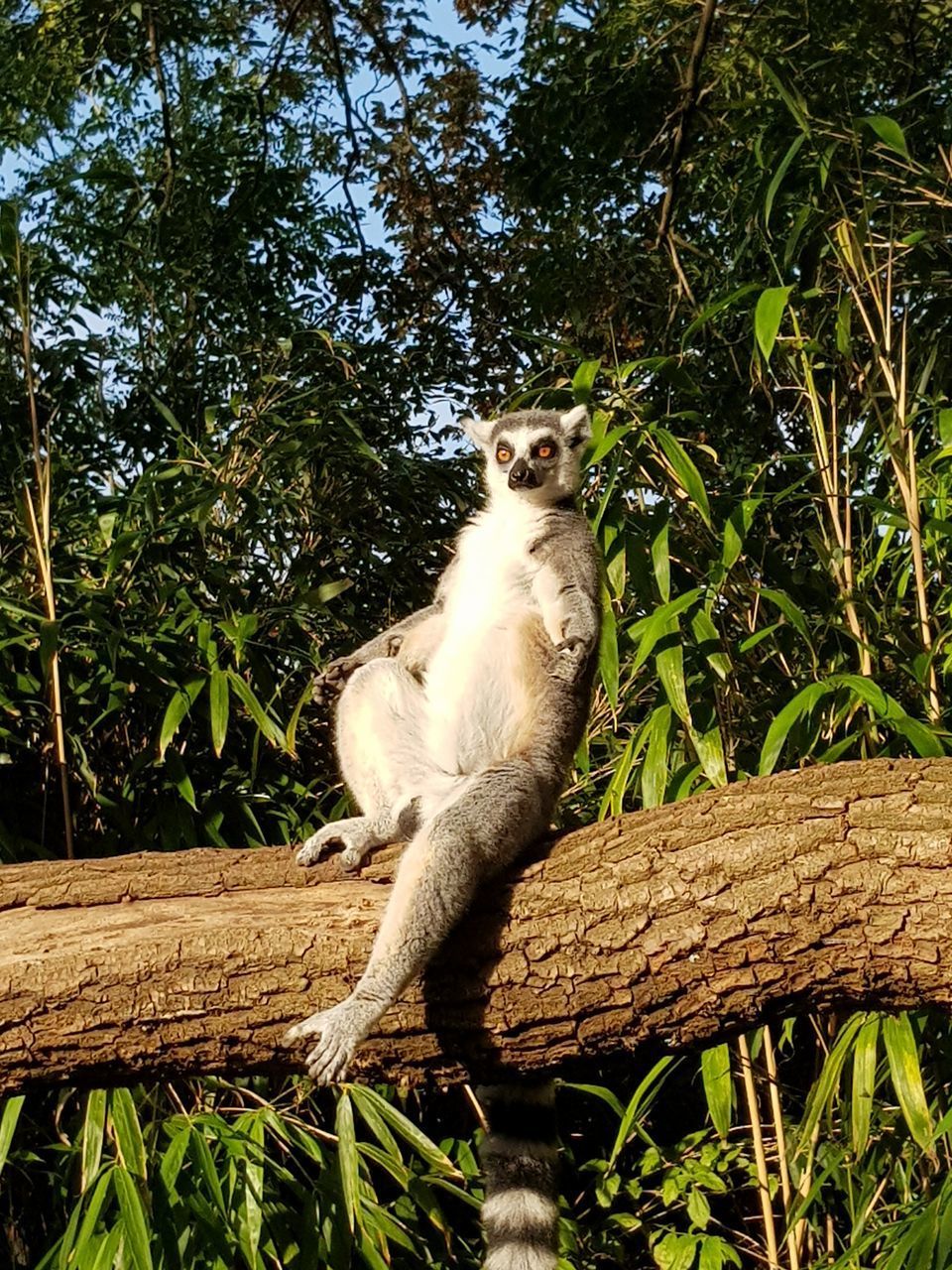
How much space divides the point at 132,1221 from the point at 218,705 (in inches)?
58.4

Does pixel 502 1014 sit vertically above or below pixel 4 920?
below

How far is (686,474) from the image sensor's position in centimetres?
374

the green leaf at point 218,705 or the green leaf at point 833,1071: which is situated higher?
the green leaf at point 218,705

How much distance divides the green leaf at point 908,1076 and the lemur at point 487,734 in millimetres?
836

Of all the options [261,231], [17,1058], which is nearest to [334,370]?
[261,231]

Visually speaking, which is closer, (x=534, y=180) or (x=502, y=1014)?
(x=502, y=1014)

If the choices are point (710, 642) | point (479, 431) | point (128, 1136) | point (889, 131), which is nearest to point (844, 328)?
point (889, 131)

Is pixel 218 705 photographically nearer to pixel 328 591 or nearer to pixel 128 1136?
pixel 328 591

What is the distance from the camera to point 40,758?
14.5 feet

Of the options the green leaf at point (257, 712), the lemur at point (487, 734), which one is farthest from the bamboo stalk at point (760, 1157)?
the green leaf at point (257, 712)

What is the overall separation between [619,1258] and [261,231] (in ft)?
16.7

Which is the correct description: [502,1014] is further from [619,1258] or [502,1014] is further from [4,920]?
[619,1258]

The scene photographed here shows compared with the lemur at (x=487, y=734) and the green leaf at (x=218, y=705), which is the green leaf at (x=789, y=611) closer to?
the lemur at (x=487, y=734)

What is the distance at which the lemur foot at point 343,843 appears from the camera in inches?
123
